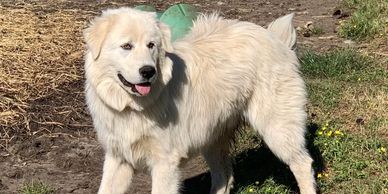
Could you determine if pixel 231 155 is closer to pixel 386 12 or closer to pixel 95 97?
pixel 95 97

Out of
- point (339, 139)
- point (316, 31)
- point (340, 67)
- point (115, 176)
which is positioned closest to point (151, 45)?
point (115, 176)

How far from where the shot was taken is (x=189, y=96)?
5188 millimetres

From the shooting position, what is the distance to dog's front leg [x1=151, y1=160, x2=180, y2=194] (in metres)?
5.01

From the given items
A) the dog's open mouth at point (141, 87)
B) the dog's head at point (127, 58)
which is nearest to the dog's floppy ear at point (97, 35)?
the dog's head at point (127, 58)

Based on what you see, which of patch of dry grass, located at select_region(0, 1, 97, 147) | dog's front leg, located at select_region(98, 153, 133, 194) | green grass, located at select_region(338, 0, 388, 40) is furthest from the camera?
green grass, located at select_region(338, 0, 388, 40)

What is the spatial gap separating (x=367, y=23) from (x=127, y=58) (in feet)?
21.8

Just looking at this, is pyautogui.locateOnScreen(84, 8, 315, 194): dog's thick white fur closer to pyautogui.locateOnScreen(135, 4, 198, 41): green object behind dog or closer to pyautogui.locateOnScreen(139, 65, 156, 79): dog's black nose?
pyautogui.locateOnScreen(139, 65, 156, 79): dog's black nose

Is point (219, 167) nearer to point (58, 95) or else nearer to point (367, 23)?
point (58, 95)

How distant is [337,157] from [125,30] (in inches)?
105

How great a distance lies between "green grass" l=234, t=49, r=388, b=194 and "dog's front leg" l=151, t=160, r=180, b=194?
110 centimetres

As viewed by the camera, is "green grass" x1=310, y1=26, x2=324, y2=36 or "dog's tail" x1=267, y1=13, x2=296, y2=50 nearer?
"dog's tail" x1=267, y1=13, x2=296, y2=50

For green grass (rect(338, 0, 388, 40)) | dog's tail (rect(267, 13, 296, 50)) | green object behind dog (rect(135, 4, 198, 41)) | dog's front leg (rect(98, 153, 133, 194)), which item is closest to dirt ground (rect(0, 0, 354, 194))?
green grass (rect(338, 0, 388, 40))

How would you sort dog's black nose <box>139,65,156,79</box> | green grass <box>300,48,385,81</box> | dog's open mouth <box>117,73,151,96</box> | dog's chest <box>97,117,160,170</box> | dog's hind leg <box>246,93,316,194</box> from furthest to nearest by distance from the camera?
green grass <box>300,48,385,81</box> → dog's hind leg <box>246,93,316,194</box> → dog's chest <box>97,117,160,170</box> → dog's open mouth <box>117,73,151,96</box> → dog's black nose <box>139,65,156,79</box>


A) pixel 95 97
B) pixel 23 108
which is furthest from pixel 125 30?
pixel 23 108
